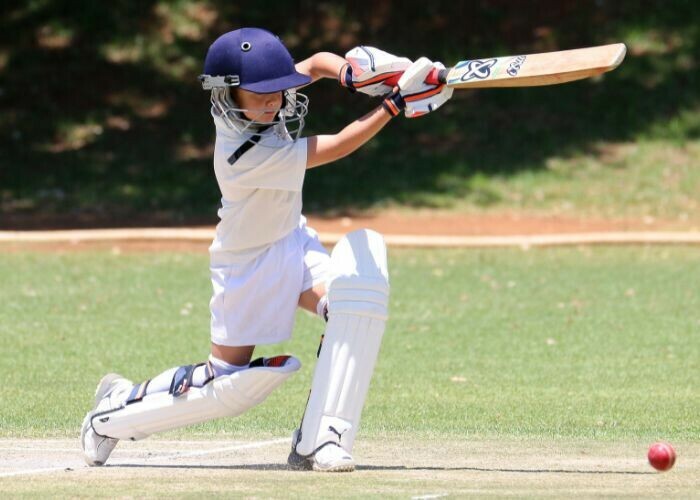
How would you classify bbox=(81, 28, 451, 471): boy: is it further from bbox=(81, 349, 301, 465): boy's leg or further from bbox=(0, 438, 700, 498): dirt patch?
bbox=(0, 438, 700, 498): dirt patch

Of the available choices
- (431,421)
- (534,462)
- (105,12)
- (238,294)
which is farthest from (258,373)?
(105,12)

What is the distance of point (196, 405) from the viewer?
18.1 ft

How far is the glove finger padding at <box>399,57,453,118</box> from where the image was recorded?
17.2 feet

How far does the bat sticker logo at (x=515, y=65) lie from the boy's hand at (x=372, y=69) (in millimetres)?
405

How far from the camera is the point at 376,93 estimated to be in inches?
221

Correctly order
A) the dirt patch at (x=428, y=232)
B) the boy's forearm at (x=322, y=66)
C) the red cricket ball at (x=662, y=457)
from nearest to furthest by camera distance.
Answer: the red cricket ball at (x=662, y=457), the boy's forearm at (x=322, y=66), the dirt patch at (x=428, y=232)

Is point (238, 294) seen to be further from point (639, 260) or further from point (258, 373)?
point (639, 260)

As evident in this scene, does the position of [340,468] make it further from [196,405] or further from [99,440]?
[99,440]

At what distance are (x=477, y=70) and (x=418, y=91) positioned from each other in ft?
0.98

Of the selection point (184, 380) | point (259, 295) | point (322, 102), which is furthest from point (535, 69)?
point (322, 102)

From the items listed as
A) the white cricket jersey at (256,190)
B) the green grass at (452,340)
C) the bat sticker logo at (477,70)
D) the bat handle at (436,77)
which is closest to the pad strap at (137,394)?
the white cricket jersey at (256,190)

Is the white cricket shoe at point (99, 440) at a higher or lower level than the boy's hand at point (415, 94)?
lower

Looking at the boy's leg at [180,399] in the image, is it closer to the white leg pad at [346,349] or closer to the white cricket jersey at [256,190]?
the white leg pad at [346,349]

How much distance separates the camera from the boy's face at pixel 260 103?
5355 mm
